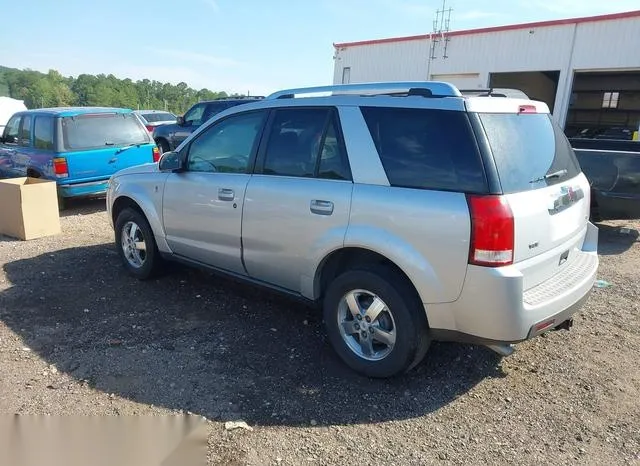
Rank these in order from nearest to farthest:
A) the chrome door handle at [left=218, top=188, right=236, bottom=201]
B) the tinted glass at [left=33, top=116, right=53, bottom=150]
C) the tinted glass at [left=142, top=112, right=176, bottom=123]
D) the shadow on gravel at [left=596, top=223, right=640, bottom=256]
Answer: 1. the chrome door handle at [left=218, top=188, right=236, bottom=201]
2. the shadow on gravel at [left=596, top=223, right=640, bottom=256]
3. the tinted glass at [left=33, top=116, right=53, bottom=150]
4. the tinted glass at [left=142, top=112, right=176, bottom=123]

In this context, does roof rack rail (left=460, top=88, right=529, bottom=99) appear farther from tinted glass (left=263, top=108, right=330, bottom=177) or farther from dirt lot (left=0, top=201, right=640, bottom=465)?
dirt lot (left=0, top=201, right=640, bottom=465)

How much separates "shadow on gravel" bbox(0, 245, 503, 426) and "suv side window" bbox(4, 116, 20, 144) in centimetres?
521

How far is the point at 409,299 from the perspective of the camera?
3.01 metres

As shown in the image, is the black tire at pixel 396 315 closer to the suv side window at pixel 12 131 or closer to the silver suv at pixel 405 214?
the silver suv at pixel 405 214

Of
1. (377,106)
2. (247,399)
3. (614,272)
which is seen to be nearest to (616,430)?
(247,399)

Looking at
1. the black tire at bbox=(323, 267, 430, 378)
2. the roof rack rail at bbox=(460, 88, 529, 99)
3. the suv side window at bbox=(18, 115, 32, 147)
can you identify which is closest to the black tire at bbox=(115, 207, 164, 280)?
the black tire at bbox=(323, 267, 430, 378)

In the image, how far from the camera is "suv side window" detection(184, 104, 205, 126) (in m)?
14.1

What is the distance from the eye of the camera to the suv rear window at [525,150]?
9.10 ft

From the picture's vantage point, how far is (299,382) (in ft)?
10.8

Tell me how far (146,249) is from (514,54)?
15278 millimetres

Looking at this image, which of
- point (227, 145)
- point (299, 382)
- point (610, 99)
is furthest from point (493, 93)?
point (610, 99)

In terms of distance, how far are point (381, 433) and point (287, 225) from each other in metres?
1.56

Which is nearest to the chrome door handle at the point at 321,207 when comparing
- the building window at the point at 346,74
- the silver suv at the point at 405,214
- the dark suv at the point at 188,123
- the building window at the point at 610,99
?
the silver suv at the point at 405,214

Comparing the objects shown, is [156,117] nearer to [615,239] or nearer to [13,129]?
[13,129]
